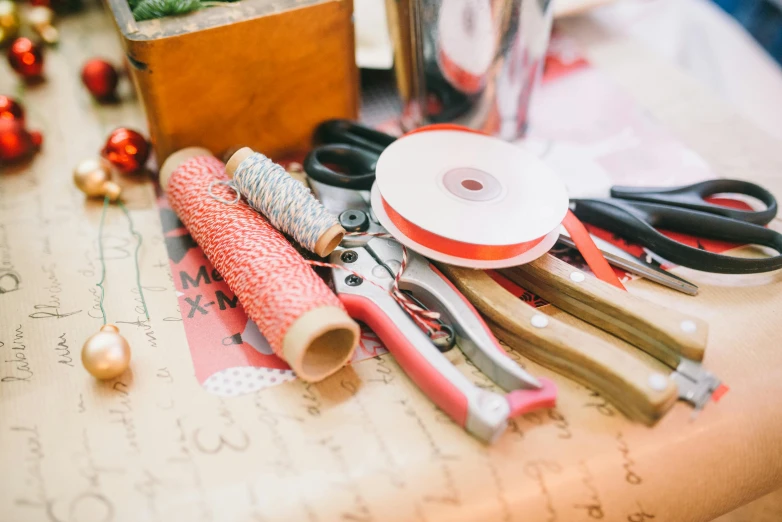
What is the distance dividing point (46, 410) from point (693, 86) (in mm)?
732

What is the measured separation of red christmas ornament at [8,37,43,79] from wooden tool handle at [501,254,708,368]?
0.59m

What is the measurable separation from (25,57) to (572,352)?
67cm

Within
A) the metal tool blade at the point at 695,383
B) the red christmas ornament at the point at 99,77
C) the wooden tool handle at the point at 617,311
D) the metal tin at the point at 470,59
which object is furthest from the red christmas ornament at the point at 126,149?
the metal tool blade at the point at 695,383

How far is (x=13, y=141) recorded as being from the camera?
583mm

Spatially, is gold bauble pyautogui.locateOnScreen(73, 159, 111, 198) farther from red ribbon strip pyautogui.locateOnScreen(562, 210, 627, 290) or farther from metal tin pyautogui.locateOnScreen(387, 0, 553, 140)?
red ribbon strip pyautogui.locateOnScreen(562, 210, 627, 290)

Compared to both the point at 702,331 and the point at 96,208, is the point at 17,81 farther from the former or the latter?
the point at 702,331

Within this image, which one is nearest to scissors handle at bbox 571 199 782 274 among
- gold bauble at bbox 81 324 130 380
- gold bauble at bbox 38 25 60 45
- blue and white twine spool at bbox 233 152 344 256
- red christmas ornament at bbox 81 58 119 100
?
blue and white twine spool at bbox 233 152 344 256

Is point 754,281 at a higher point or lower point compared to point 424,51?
lower

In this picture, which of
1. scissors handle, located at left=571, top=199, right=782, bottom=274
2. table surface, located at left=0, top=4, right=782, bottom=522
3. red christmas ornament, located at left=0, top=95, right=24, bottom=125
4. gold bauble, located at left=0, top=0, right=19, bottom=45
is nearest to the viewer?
table surface, located at left=0, top=4, right=782, bottom=522

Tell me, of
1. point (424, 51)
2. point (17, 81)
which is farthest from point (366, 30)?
point (17, 81)

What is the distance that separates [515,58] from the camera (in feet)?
1.96

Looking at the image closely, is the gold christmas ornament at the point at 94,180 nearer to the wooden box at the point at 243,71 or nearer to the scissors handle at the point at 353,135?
the wooden box at the point at 243,71

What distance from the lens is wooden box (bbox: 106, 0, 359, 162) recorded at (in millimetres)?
506

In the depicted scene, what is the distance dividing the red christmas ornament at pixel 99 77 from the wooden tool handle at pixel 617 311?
50 centimetres
